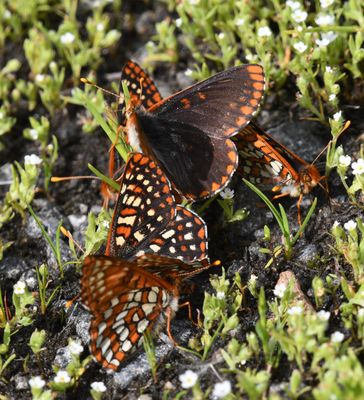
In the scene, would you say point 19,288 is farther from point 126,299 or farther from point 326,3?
point 326,3

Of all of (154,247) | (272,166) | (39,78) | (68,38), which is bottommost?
(272,166)

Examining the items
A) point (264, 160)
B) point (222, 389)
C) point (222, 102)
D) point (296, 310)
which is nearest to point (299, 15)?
point (222, 102)

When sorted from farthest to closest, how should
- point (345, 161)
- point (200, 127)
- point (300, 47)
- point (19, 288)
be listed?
point (300, 47), point (200, 127), point (345, 161), point (19, 288)

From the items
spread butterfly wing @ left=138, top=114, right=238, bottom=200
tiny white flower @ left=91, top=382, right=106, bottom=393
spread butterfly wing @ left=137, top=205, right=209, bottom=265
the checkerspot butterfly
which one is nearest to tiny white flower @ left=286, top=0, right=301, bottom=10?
the checkerspot butterfly

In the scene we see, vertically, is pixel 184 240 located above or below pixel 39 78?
below

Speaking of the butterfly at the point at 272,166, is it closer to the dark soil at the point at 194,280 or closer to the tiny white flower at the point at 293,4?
the dark soil at the point at 194,280

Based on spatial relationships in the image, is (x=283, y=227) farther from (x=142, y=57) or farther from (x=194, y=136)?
(x=142, y=57)
